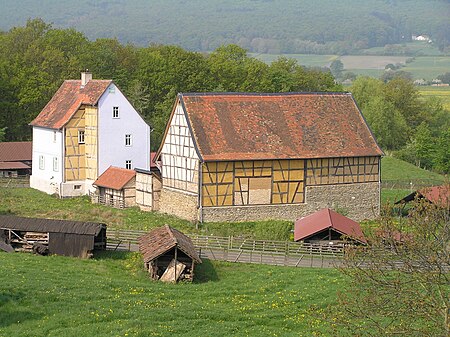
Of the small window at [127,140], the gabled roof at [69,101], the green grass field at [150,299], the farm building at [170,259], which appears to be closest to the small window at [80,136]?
the gabled roof at [69,101]

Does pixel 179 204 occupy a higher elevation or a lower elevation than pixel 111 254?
higher

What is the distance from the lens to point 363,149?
194 ft

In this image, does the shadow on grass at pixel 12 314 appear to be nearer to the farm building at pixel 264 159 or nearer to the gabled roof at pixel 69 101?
the farm building at pixel 264 159

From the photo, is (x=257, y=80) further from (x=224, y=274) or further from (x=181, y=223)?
(x=224, y=274)

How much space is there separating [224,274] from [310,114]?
20064 mm

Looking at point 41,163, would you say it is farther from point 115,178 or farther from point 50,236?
point 50,236

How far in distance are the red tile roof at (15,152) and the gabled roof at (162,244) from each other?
33096mm

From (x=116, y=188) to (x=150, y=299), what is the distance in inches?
904

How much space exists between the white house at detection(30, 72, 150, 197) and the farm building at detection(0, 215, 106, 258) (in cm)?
1911

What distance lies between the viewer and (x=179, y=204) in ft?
182

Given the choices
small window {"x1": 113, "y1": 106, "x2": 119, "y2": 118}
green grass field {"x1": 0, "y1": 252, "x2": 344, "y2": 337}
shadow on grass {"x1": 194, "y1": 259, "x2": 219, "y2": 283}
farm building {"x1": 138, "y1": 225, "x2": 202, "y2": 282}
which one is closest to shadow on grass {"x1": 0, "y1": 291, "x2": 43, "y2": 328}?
green grass field {"x1": 0, "y1": 252, "x2": 344, "y2": 337}

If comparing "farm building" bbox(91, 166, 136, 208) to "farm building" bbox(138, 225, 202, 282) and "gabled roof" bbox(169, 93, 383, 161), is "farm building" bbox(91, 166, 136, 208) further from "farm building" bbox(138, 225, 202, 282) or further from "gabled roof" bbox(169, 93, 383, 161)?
"farm building" bbox(138, 225, 202, 282)

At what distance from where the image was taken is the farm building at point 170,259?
40.3 metres

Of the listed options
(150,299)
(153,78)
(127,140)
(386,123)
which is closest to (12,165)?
(127,140)
